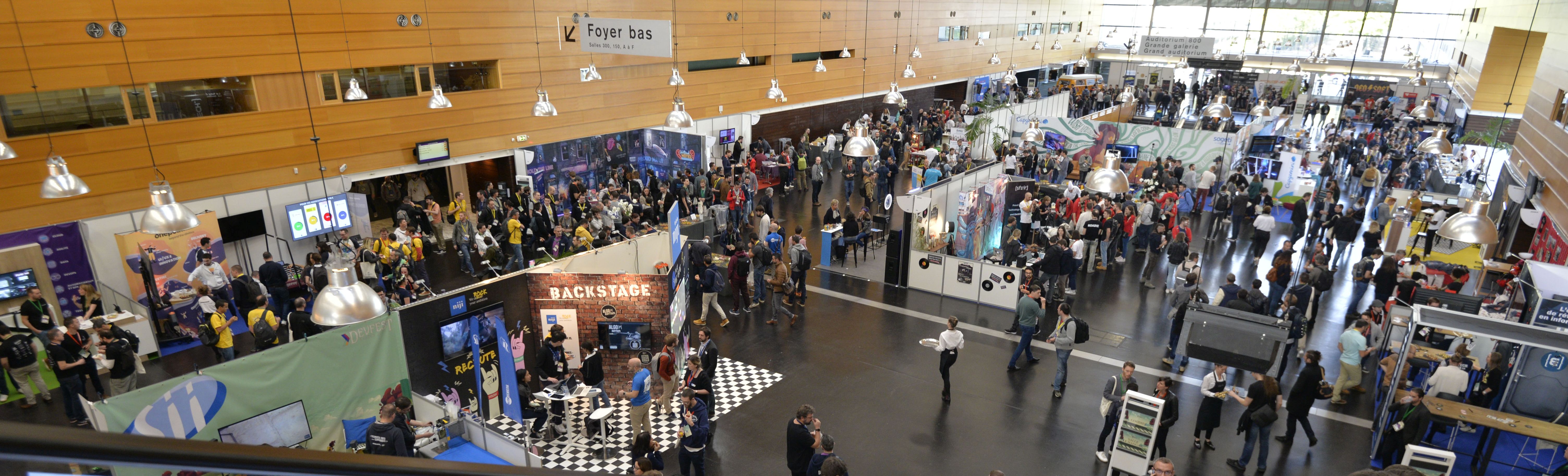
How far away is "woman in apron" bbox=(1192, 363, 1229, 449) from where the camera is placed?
7.77m

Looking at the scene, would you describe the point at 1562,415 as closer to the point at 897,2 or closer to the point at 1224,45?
the point at 897,2

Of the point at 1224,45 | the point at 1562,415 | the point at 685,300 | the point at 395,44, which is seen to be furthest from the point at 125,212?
the point at 1224,45

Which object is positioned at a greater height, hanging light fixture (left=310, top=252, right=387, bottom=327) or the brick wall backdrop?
hanging light fixture (left=310, top=252, right=387, bottom=327)

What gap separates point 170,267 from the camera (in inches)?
423

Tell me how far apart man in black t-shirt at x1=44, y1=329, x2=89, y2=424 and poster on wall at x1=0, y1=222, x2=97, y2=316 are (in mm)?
2220

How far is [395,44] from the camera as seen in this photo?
1358cm

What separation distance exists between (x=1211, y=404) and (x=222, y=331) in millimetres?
11146

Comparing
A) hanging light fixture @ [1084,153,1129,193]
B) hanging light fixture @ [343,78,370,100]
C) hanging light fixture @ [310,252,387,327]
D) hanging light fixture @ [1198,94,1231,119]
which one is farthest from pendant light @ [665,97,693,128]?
hanging light fixture @ [1198,94,1231,119]

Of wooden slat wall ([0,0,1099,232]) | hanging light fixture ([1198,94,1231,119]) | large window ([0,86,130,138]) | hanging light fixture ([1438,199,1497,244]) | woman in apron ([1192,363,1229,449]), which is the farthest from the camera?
hanging light fixture ([1198,94,1231,119])

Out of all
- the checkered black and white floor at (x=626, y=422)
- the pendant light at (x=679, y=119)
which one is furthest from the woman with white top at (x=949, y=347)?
the pendant light at (x=679, y=119)

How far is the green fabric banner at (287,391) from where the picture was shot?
6105mm

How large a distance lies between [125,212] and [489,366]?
681cm

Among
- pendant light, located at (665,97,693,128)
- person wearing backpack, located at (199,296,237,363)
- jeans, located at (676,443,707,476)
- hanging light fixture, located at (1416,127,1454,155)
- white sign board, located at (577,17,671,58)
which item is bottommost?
jeans, located at (676,443,707,476)

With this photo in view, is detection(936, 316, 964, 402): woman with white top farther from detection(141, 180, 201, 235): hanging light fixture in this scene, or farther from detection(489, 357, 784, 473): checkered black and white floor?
detection(141, 180, 201, 235): hanging light fixture
